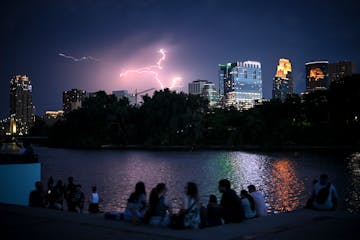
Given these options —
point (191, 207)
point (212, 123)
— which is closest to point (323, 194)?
point (191, 207)

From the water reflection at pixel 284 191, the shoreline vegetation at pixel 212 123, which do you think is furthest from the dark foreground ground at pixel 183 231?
the shoreline vegetation at pixel 212 123

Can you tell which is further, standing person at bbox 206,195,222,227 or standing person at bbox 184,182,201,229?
standing person at bbox 206,195,222,227

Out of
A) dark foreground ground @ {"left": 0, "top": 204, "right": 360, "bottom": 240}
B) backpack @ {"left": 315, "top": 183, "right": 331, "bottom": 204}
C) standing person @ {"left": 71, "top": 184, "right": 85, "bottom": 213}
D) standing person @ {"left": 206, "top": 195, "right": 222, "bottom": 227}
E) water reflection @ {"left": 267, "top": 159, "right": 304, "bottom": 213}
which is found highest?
backpack @ {"left": 315, "top": 183, "right": 331, "bottom": 204}

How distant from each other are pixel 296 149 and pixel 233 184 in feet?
200

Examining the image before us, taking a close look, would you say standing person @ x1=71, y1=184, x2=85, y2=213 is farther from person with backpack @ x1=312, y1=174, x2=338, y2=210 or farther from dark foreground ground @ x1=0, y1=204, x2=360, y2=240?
person with backpack @ x1=312, y1=174, x2=338, y2=210

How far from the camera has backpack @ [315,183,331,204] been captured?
42.6 feet

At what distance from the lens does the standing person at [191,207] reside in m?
10.5

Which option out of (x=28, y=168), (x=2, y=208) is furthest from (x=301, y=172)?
(x=2, y=208)

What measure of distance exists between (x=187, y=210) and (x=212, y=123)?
347 ft

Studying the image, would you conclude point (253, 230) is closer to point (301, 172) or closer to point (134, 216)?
point (134, 216)

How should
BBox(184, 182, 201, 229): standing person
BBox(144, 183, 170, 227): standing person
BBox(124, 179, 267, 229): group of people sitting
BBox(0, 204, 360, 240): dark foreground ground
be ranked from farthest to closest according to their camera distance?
BBox(144, 183, 170, 227): standing person
BBox(124, 179, 267, 229): group of people sitting
BBox(184, 182, 201, 229): standing person
BBox(0, 204, 360, 240): dark foreground ground

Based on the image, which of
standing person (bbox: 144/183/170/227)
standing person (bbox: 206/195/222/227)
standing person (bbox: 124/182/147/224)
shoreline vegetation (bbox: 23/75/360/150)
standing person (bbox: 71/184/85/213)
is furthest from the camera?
shoreline vegetation (bbox: 23/75/360/150)

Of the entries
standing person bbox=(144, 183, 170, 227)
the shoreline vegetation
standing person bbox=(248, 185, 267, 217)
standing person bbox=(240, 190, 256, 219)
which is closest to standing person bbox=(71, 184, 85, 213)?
standing person bbox=(144, 183, 170, 227)

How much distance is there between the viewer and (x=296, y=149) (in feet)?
310
